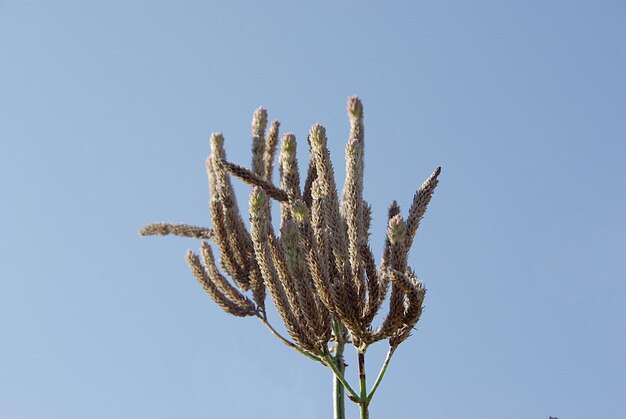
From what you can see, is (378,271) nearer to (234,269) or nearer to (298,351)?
(298,351)

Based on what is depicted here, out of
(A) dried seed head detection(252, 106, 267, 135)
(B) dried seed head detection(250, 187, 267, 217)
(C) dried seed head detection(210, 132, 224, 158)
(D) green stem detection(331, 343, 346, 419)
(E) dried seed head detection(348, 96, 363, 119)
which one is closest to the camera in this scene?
(B) dried seed head detection(250, 187, 267, 217)

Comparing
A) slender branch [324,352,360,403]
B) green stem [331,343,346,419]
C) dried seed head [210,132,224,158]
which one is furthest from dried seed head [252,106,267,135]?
slender branch [324,352,360,403]

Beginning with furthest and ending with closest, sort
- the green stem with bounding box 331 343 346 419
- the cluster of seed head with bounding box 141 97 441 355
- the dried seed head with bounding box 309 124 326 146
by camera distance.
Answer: the green stem with bounding box 331 343 346 419, the dried seed head with bounding box 309 124 326 146, the cluster of seed head with bounding box 141 97 441 355

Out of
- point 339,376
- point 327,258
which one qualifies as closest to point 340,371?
point 339,376

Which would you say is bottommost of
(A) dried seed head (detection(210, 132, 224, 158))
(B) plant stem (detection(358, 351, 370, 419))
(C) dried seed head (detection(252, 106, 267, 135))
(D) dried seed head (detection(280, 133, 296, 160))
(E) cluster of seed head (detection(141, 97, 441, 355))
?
(B) plant stem (detection(358, 351, 370, 419))

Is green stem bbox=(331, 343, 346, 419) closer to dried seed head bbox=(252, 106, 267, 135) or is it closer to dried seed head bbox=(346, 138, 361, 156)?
dried seed head bbox=(346, 138, 361, 156)

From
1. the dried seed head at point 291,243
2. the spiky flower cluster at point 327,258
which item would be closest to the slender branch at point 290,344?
the spiky flower cluster at point 327,258

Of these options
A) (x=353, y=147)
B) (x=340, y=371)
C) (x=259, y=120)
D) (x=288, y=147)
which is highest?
(x=259, y=120)

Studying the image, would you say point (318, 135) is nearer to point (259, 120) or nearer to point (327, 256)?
point (327, 256)

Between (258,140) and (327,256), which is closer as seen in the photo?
(327,256)

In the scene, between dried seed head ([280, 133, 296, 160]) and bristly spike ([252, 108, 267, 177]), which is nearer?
dried seed head ([280, 133, 296, 160])

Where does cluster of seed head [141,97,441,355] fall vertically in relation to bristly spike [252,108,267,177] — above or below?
below
